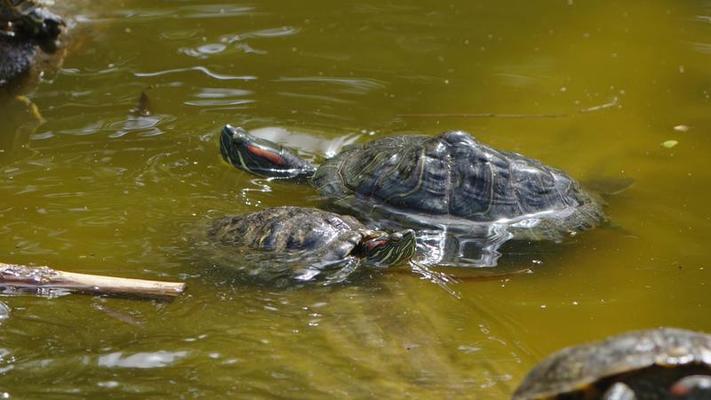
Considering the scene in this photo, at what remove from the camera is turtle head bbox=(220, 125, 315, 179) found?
614 cm

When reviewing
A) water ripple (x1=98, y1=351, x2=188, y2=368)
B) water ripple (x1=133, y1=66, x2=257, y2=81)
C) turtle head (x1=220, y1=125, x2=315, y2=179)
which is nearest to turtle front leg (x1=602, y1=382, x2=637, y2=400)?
water ripple (x1=98, y1=351, x2=188, y2=368)

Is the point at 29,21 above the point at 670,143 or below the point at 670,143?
above

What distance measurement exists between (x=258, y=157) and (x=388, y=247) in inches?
64.5

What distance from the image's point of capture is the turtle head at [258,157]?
614cm

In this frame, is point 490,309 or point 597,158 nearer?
point 490,309

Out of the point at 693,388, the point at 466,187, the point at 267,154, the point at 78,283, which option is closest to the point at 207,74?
the point at 267,154

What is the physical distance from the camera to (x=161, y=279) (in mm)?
4695

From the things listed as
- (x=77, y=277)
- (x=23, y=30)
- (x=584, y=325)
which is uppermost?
(x=23, y=30)

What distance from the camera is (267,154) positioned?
20.6ft

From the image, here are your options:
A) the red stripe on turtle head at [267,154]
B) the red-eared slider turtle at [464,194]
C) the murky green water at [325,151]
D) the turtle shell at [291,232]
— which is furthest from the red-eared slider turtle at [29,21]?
the turtle shell at [291,232]

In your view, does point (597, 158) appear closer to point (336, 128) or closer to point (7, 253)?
point (336, 128)

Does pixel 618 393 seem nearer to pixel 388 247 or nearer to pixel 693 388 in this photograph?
pixel 693 388

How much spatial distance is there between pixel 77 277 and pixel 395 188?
196 cm

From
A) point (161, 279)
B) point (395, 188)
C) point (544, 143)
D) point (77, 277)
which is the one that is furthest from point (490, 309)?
point (544, 143)
